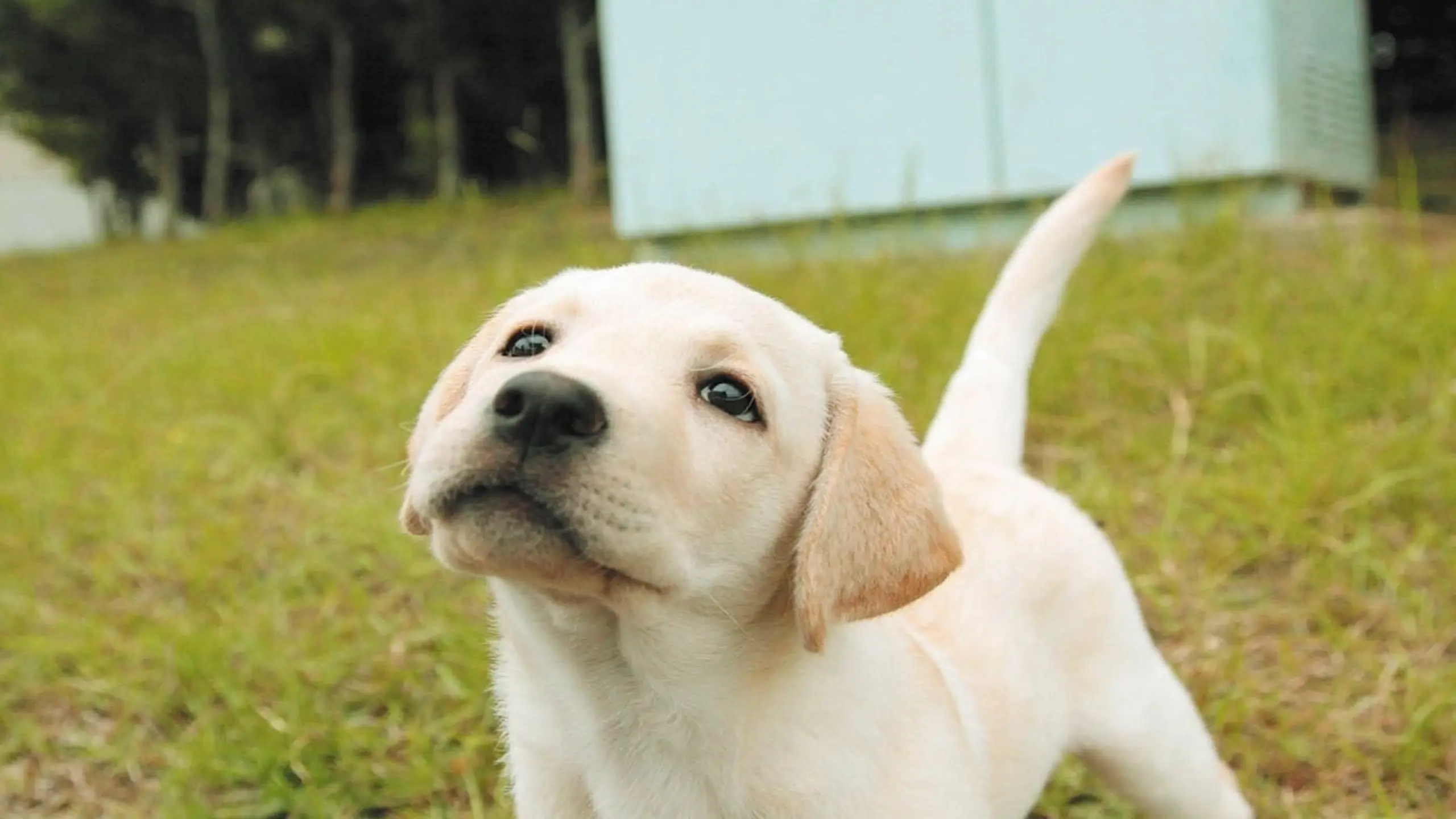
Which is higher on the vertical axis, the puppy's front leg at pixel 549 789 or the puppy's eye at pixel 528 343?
the puppy's eye at pixel 528 343

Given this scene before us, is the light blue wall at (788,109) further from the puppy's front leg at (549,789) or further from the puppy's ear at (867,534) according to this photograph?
the puppy's front leg at (549,789)

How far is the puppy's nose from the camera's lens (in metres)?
1.70

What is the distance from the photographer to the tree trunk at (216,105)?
2053cm

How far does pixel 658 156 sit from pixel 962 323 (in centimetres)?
324

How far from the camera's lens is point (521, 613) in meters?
2.11

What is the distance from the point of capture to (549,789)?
7.04 ft

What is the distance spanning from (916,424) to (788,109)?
3422mm

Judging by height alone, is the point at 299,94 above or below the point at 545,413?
above

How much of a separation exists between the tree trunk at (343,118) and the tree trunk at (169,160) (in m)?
3.19

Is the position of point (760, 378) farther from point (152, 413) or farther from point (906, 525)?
point (152, 413)

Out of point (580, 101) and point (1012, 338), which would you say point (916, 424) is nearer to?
point (1012, 338)

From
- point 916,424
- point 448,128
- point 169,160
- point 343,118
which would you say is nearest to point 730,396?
point 916,424

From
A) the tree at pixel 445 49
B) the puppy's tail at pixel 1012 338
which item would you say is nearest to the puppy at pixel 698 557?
the puppy's tail at pixel 1012 338

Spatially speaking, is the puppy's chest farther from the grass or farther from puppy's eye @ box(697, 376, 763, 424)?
the grass
